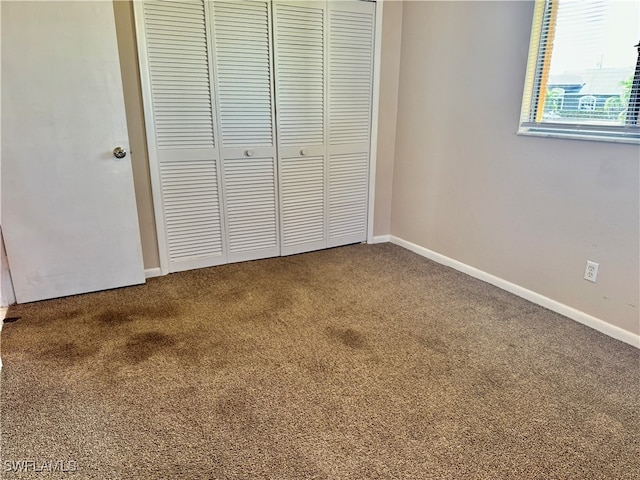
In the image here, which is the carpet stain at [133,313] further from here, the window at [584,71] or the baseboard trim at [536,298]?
the window at [584,71]

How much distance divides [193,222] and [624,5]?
2795mm

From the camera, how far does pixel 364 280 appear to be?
10.0 feet

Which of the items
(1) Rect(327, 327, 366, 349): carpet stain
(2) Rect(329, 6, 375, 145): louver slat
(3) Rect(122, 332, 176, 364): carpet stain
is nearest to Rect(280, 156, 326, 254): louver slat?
(2) Rect(329, 6, 375, 145): louver slat

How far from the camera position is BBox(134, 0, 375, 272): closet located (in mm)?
2797

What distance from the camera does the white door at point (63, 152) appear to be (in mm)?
2340

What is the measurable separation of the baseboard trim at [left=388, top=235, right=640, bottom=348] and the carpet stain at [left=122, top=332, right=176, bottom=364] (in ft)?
6.88

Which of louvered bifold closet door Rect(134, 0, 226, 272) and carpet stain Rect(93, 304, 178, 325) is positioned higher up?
louvered bifold closet door Rect(134, 0, 226, 272)

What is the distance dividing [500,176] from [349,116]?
128cm

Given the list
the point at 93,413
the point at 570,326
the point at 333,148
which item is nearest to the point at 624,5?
the point at 570,326

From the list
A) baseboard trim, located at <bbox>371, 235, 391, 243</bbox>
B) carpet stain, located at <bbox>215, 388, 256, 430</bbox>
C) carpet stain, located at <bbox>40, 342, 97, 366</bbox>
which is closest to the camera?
carpet stain, located at <bbox>215, 388, 256, 430</bbox>

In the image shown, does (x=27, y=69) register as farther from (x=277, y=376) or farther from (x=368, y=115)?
(x=368, y=115)

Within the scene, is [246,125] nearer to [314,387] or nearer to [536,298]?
[314,387]

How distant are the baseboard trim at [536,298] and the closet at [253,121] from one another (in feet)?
2.65

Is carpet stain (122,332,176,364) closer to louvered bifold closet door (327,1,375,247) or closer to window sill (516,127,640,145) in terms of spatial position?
louvered bifold closet door (327,1,375,247)
